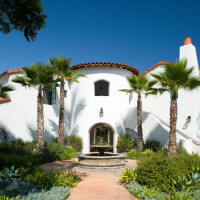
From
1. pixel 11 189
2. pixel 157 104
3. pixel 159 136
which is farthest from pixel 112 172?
pixel 157 104

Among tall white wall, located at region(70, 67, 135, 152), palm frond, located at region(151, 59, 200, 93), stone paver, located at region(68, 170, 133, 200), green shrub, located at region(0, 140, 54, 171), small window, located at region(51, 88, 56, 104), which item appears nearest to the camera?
stone paver, located at region(68, 170, 133, 200)

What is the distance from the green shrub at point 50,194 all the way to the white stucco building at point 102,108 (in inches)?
385

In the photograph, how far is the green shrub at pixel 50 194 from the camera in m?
5.52

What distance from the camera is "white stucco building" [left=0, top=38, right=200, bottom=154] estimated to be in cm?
1538

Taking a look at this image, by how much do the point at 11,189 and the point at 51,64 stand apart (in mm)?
10674

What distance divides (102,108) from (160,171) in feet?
36.4

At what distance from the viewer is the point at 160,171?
22.2 feet

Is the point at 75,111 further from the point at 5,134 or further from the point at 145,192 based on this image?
the point at 145,192

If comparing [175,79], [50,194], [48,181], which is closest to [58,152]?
[48,181]

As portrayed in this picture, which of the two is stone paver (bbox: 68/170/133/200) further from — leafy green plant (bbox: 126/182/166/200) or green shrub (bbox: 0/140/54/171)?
green shrub (bbox: 0/140/54/171)

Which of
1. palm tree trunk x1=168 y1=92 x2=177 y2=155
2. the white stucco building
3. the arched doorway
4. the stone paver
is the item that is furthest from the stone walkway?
the arched doorway

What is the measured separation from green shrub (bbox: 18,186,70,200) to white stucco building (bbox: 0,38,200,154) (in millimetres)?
9783

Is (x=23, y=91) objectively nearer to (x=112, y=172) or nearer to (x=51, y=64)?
(x=51, y=64)

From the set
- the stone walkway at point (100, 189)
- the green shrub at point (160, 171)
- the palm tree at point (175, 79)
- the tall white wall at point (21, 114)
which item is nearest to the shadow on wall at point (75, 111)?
the tall white wall at point (21, 114)
